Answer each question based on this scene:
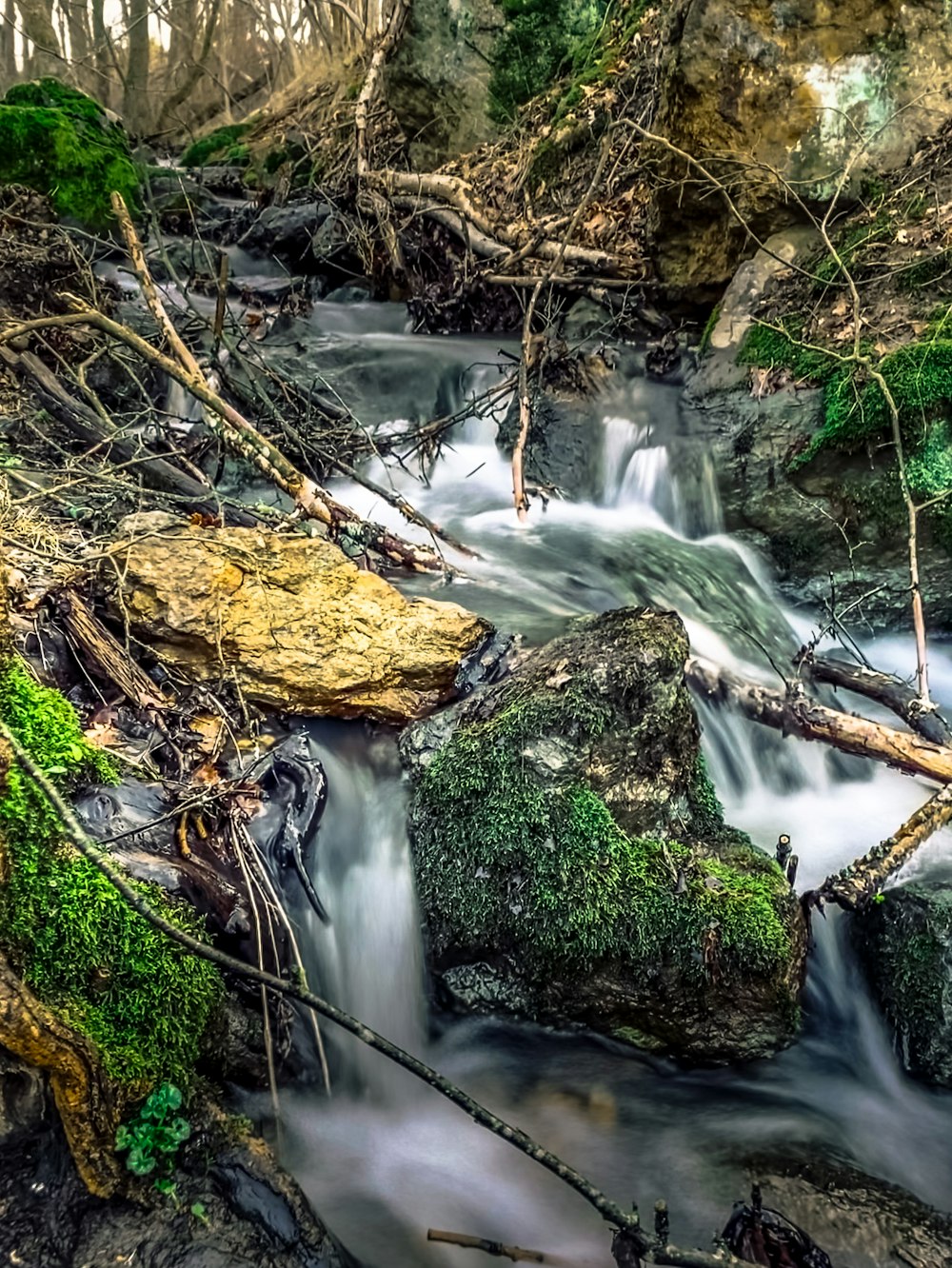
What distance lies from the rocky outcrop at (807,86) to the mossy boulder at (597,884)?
16.5 feet

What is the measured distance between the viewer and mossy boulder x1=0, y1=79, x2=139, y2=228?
29.6ft

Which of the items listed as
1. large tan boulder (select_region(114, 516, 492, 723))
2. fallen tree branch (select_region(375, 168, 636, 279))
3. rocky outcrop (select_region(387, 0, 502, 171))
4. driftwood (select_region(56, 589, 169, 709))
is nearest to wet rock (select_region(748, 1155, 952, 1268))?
large tan boulder (select_region(114, 516, 492, 723))

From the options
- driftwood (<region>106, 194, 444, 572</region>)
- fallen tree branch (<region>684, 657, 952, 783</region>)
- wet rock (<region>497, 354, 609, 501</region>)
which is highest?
wet rock (<region>497, 354, 609, 501</region>)

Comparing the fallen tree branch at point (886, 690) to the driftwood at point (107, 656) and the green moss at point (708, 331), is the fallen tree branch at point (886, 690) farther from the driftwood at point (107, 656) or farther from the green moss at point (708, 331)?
the green moss at point (708, 331)

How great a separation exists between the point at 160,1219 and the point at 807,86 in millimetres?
7721

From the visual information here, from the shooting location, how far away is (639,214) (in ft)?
26.4

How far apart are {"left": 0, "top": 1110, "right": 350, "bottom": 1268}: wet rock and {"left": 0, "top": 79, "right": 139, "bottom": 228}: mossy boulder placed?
364 inches

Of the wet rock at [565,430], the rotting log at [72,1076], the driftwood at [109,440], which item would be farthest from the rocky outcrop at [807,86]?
the rotting log at [72,1076]

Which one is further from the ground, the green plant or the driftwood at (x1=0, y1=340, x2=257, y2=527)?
the driftwood at (x1=0, y1=340, x2=257, y2=527)

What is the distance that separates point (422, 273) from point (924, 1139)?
8568mm

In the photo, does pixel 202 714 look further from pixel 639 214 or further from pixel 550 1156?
pixel 639 214

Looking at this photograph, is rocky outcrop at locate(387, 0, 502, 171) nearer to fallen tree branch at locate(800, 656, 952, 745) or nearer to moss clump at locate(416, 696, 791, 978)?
fallen tree branch at locate(800, 656, 952, 745)

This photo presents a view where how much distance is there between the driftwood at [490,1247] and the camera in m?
2.40

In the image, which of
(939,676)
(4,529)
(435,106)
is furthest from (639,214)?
(4,529)
